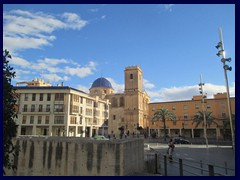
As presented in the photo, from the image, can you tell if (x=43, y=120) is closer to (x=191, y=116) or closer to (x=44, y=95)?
(x=44, y=95)

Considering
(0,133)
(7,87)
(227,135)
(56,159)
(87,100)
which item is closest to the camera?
(0,133)

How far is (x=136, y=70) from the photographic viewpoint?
75625mm

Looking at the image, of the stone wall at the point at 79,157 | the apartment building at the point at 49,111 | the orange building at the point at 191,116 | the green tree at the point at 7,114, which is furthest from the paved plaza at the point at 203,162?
the orange building at the point at 191,116

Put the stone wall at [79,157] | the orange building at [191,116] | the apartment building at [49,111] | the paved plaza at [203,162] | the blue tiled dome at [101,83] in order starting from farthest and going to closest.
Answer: the blue tiled dome at [101,83], the orange building at [191,116], the apartment building at [49,111], the stone wall at [79,157], the paved plaza at [203,162]

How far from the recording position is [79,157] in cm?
1605

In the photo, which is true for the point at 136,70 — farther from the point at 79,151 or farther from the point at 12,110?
the point at 12,110

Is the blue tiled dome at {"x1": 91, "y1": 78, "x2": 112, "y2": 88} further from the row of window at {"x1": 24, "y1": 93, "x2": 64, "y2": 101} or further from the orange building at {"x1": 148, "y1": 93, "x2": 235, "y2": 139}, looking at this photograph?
the row of window at {"x1": 24, "y1": 93, "x2": 64, "y2": 101}

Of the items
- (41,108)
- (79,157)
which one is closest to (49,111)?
(41,108)

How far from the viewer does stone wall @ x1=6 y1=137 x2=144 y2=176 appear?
1433 centimetres

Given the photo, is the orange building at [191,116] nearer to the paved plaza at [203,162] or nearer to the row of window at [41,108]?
the row of window at [41,108]

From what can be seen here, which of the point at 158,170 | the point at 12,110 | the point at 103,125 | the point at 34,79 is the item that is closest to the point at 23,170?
the point at 158,170

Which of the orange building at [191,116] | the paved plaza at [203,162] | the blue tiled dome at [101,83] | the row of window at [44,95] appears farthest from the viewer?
the blue tiled dome at [101,83]

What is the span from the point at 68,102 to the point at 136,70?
3518cm

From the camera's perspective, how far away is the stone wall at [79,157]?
564 inches
